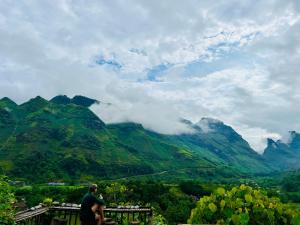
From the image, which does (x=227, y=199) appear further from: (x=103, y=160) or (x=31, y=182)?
(x=103, y=160)

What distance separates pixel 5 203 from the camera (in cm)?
1049

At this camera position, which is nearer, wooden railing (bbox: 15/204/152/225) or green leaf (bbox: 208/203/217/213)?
green leaf (bbox: 208/203/217/213)

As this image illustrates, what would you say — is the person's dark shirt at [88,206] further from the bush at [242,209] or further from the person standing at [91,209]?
the bush at [242,209]

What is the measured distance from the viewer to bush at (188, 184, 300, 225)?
9836mm

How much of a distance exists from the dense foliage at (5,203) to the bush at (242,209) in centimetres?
494

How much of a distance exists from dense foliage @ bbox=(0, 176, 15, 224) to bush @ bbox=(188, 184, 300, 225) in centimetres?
494

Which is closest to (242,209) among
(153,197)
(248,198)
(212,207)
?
(248,198)

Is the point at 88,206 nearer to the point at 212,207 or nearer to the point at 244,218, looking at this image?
the point at 212,207

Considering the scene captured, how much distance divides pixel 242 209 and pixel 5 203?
6.43 metres

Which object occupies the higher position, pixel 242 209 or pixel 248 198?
pixel 248 198

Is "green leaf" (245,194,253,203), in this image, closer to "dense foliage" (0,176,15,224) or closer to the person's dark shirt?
the person's dark shirt

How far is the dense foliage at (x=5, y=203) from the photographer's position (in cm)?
1015

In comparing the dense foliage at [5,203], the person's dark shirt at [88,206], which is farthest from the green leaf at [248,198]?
the dense foliage at [5,203]

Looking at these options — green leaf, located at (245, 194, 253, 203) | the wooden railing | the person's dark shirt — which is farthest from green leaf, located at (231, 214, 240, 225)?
the person's dark shirt
